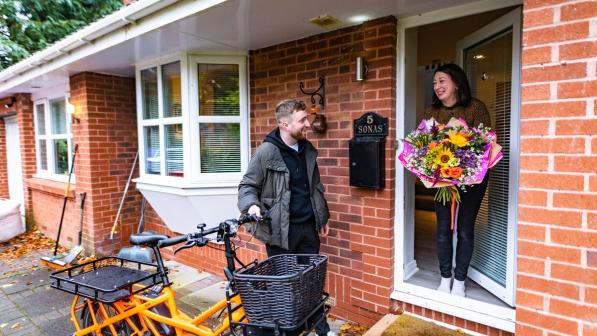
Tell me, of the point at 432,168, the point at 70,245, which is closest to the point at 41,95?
the point at 70,245

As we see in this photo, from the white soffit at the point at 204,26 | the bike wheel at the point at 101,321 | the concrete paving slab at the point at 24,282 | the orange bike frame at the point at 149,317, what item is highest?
the white soffit at the point at 204,26

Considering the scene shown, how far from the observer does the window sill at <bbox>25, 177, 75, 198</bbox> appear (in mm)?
6032

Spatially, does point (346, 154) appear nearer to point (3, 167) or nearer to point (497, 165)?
point (497, 165)

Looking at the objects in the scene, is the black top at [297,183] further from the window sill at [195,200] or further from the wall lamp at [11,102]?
the wall lamp at [11,102]

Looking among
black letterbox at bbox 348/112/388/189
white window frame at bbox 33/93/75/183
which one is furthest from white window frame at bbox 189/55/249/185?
white window frame at bbox 33/93/75/183

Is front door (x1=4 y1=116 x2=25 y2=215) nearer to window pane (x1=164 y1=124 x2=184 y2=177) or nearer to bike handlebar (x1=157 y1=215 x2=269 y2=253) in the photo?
window pane (x1=164 y1=124 x2=184 y2=177)

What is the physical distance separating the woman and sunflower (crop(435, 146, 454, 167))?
0.44m

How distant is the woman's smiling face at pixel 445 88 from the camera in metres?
2.79

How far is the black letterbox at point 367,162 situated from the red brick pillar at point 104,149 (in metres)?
3.85

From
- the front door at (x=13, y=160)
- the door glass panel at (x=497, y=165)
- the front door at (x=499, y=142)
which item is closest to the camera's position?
the front door at (x=499, y=142)

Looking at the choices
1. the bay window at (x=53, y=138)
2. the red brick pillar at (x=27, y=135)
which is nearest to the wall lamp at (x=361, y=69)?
the bay window at (x=53, y=138)

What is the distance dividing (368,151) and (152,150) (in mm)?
2974

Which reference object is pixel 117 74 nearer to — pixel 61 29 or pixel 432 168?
pixel 432 168

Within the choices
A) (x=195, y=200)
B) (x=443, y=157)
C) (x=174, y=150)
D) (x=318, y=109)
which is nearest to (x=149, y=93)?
(x=174, y=150)
